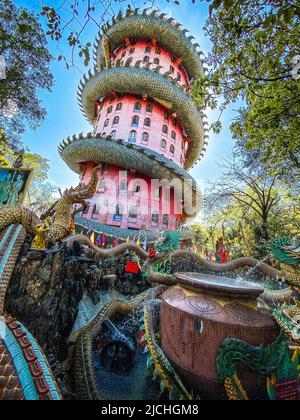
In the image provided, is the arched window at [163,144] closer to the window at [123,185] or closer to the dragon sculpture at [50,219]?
the window at [123,185]

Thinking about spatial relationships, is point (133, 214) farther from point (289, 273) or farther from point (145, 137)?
point (289, 273)

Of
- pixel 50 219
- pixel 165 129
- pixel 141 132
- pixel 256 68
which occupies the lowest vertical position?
pixel 50 219

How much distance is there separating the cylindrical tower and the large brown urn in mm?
11451

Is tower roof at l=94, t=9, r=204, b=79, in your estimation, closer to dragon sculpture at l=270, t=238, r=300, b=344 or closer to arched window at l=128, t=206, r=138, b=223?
arched window at l=128, t=206, r=138, b=223

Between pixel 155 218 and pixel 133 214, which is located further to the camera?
pixel 155 218

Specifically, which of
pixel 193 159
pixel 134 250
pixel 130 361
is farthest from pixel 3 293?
pixel 193 159

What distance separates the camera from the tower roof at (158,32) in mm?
20391

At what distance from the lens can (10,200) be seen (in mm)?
3695

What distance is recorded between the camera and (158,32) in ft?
68.4

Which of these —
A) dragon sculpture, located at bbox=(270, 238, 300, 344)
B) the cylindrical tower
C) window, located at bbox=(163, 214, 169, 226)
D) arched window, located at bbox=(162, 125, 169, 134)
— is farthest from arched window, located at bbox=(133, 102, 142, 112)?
dragon sculpture, located at bbox=(270, 238, 300, 344)

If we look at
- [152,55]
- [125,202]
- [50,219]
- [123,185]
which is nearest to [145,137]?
[123,185]

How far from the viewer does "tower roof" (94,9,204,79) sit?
20.4 meters

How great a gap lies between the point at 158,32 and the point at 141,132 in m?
10.4
